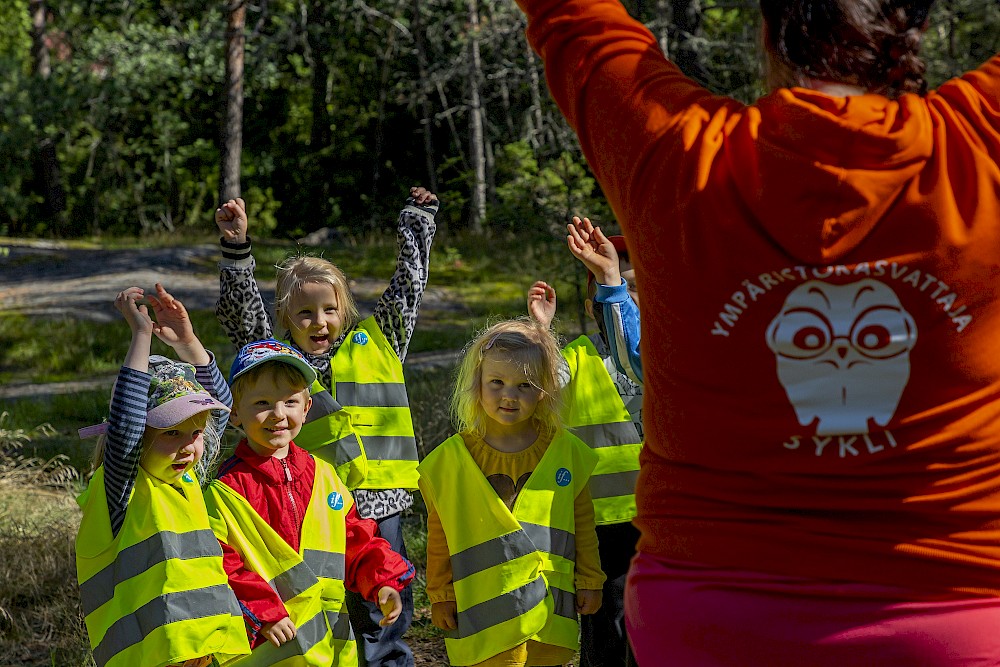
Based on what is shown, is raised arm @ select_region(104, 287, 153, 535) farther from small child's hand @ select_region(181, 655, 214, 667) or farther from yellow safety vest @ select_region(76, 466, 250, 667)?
small child's hand @ select_region(181, 655, 214, 667)

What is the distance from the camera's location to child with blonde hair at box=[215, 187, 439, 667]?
168 inches

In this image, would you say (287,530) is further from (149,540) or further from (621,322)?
(621,322)

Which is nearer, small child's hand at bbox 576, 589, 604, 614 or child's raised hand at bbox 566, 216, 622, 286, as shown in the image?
child's raised hand at bbox 566, 216, 622, 286

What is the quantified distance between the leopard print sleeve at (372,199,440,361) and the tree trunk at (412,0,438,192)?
10432 millimetres

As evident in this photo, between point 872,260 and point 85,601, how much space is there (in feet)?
8.82

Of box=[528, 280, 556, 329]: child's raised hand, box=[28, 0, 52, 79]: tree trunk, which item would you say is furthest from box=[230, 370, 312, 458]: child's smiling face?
box=[28, 0, 52, 79]: tree trunk

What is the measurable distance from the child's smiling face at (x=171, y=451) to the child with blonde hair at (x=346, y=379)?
2.57ft

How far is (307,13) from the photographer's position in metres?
23.4

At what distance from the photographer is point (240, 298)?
14.3 ft

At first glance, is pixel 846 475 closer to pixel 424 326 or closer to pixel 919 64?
pixel 919 64

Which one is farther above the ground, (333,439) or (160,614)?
(333,439)

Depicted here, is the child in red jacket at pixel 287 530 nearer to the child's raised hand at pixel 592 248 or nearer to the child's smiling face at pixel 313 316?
the child's smiling face at pixel 313 316

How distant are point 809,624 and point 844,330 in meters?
0.37

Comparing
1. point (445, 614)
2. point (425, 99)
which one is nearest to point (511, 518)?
point (445, 614)
